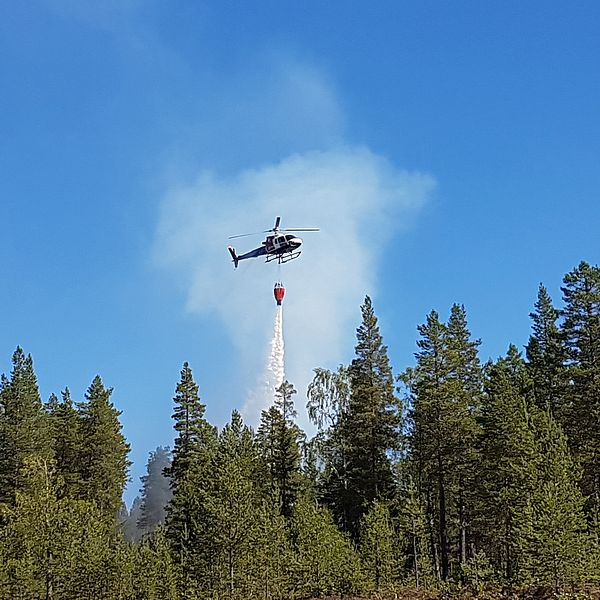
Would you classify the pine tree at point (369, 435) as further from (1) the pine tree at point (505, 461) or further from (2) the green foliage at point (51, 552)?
(2) the green foliage at point (51, 552)

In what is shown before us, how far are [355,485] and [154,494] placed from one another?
9383 cm

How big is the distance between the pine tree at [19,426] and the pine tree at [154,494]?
63.7 metres

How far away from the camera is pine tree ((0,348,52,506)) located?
6084 centimetres

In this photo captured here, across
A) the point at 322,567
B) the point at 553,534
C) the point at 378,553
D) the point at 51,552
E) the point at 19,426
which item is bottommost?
the point at 322,567

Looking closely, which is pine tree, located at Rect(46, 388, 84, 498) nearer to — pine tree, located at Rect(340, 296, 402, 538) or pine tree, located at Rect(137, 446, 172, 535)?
pine tree, located at Rect(340, 296, 402, 538)

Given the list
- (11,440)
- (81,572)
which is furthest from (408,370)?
(81,572)

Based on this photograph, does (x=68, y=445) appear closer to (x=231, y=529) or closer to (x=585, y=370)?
(x=231, y=529)

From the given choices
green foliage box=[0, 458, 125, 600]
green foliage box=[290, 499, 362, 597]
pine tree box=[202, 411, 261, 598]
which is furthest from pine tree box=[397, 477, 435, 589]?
green foliage box=[0, 458, 125, 600]

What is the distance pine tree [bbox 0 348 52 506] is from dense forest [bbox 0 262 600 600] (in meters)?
0.13

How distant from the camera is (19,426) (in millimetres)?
62562

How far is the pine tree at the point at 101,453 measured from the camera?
6594cm

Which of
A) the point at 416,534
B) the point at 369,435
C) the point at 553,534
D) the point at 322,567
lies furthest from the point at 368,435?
the point at 553,534

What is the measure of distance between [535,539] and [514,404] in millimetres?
9241

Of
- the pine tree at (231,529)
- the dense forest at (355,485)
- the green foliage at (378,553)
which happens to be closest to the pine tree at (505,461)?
the dense forest at (355,485)
